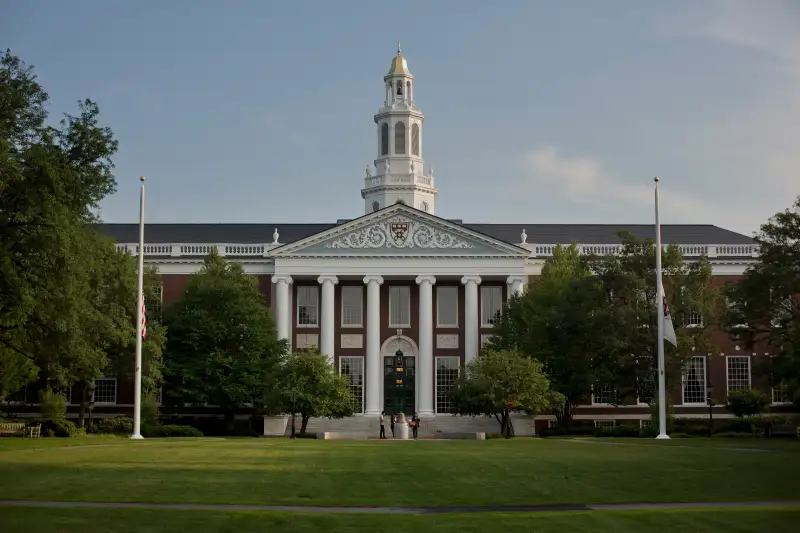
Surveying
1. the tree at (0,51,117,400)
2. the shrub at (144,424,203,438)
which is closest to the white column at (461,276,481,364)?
the shrub at (144,424,203,438)

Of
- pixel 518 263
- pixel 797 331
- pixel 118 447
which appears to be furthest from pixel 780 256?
pixel 118 447

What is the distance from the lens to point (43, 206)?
39.6 metres

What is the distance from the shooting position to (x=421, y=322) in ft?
267

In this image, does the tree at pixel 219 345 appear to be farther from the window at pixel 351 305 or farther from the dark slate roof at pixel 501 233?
the dark slate roof at pixel 501 233

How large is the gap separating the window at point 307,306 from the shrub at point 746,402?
99.0 ft

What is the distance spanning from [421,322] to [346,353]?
20.2 feet

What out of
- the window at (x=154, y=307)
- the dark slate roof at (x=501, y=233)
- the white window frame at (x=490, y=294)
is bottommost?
the window at (x=154, y=307)

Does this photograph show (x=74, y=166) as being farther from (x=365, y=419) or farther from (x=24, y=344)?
(x=365, y=419)

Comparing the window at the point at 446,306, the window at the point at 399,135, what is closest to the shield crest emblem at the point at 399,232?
the window at the point at 446,306

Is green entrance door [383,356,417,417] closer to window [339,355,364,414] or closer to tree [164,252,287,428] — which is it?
window [339,355,364,414]

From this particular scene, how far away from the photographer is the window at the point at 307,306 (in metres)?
83.6

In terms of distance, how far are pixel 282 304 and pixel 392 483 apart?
5477cm

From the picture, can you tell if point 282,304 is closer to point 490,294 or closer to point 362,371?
point 362,371

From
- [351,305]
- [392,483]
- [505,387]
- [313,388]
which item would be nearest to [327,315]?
[351,305]
